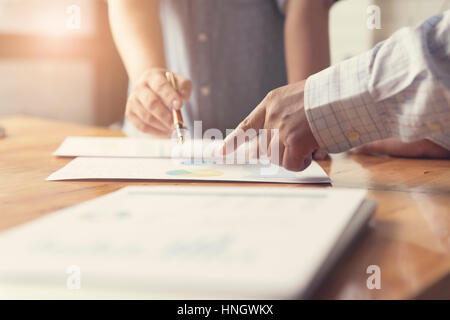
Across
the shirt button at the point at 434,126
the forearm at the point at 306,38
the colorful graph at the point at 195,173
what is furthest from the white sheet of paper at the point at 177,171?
the forearm at the point at 306,38

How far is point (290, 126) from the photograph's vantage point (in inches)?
22.1

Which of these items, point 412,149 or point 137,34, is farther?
point 137,34

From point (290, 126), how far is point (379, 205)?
0.14m

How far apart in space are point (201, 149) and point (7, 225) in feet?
1.20

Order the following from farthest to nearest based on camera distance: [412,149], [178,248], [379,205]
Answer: [412,149]
[379,205]
[178,248]

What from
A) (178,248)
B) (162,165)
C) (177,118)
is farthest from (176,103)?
(178,248)

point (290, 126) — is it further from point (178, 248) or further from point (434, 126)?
point (178, 248)

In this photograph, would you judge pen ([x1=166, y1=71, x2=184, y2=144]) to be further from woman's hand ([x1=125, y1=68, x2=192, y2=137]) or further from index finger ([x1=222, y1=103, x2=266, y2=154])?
index finger ([x1=222, y1=103, x2=266, y2=154])

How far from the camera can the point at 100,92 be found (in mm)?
2270

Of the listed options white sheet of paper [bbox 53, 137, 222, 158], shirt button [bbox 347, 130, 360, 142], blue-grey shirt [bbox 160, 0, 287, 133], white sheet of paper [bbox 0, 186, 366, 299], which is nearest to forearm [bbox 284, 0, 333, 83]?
blue-grey shirt [bbox 160, 0, 287, 133]

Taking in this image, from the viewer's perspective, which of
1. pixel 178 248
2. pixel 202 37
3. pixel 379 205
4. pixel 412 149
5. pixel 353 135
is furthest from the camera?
pixel 202 37

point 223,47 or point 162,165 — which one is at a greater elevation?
point 223,47

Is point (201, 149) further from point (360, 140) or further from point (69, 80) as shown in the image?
point (69, 80)

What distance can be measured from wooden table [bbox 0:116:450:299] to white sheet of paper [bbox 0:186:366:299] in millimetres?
28
